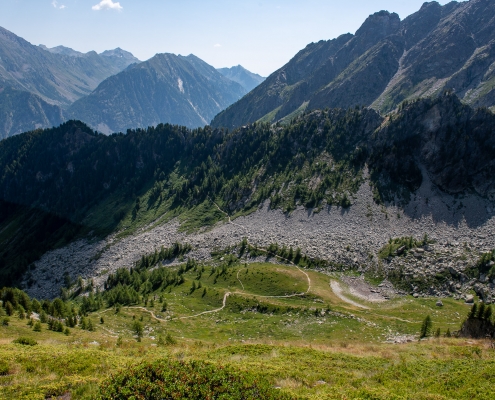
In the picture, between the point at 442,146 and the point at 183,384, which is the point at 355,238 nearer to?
the point at 442,146

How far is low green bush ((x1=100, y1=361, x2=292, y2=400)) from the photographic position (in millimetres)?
18516

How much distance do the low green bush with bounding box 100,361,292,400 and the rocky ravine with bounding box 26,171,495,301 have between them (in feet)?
223

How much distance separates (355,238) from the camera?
9912cm

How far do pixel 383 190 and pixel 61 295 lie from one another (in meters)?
115

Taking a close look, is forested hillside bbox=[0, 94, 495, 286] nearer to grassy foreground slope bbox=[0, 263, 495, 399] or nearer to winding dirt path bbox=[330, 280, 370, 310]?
winding dirt path bbox=[330, 280, 370, 310]

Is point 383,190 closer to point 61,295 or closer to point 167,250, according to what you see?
point 167,250

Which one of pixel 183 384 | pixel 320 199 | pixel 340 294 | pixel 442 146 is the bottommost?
pixel 340 294

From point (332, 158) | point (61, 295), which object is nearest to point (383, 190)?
point (332, 158)

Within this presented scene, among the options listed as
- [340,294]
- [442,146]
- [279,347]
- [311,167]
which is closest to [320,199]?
[311,167]

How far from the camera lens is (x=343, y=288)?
79.8 metres

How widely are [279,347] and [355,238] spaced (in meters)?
72.0

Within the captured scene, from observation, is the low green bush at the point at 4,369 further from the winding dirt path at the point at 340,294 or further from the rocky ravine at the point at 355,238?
the rocky ravine at the point at 355,238

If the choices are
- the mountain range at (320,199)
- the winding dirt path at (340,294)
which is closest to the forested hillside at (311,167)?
the mountain range at (320,199)

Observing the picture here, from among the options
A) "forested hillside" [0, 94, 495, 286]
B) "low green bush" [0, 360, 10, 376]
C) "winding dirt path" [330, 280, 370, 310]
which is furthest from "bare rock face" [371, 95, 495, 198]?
"low green bush" [0, 360, 10, 376]
